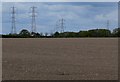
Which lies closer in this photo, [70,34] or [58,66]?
[58,66]

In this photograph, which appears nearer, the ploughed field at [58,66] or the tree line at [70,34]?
the ploughed field at [58,66]

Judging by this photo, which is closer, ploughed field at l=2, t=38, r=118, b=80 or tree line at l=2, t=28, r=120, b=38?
ploughed field at l=2, t=38, r=118, b=80

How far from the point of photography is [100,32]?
133375mm

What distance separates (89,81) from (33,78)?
1.92m

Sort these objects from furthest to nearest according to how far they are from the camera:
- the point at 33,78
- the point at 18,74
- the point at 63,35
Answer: the point at 63,35, the point at 18,74, the point at 33,78

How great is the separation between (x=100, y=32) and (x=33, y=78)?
397ft

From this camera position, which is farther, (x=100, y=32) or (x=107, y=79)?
(x=100, y=32)

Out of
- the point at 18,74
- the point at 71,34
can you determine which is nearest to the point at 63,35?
the point at 71,34

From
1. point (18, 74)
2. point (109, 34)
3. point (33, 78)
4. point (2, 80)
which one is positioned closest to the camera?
point (2, 80)

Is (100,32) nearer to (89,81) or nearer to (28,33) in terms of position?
(28,33)

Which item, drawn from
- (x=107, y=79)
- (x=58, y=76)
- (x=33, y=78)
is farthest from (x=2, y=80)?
(x=107, y=79)

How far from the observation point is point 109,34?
5044 inches

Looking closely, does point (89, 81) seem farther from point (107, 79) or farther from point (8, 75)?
point (8, 75)

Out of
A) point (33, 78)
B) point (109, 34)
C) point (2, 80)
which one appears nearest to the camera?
point (2, 80)
